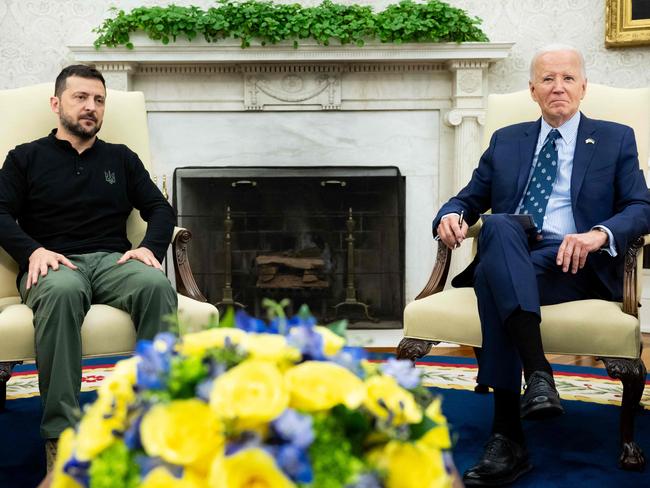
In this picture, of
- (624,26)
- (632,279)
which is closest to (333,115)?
(624,26)

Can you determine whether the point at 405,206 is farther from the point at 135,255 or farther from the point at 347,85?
the point at 135,255

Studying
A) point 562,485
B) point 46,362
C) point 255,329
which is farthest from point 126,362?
point 562,485

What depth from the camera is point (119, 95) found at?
271cm

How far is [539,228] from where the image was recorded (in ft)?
7.52

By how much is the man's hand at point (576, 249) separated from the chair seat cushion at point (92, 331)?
3.01ft

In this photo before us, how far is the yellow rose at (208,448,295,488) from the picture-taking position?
0.65 m

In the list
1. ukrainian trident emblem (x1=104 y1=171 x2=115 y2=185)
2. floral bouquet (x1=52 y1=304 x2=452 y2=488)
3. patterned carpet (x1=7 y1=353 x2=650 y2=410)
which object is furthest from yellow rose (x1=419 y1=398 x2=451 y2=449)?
patterned carpet (x1=7 y1=353 x2=650 y2=410)

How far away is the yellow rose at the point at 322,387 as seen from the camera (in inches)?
27.9

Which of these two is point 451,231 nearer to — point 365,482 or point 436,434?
point 436,434

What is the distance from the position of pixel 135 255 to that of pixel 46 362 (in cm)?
47

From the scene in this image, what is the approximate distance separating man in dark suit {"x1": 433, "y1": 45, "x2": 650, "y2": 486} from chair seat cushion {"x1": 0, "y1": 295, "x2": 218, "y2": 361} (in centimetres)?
75

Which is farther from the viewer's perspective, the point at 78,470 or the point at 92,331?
the point at 92,331

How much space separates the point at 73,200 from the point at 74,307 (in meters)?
0.53

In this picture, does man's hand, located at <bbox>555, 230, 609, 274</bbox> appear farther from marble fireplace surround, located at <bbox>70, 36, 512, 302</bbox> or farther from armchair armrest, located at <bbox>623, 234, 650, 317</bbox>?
marble fireplace surround, located at <bbox>70, 36, 512, 302</bbox>
